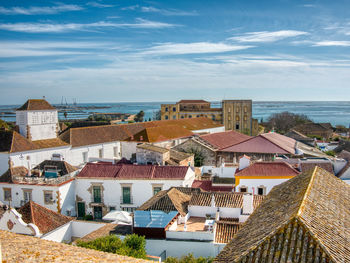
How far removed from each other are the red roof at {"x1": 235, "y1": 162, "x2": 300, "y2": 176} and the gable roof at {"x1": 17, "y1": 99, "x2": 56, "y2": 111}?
78.5ft

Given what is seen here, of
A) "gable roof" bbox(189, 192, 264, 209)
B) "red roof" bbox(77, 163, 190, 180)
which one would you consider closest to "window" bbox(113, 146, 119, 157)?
"red roof" bbox(77, 163, 190, 180)

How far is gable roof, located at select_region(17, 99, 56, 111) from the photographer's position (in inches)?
1401

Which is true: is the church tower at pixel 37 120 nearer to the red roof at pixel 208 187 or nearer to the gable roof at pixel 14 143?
the gable roof at pixel 14 143

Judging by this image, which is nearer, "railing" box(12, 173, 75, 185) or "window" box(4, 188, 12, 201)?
"railing" box(12, 173, 75, 185)

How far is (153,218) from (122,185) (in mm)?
8316

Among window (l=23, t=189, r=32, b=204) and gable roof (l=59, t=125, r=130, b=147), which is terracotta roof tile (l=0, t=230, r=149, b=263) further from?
gable roof (l=59, t=125, r=130, b=147)

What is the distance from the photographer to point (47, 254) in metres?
7.29

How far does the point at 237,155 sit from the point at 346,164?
14441mm

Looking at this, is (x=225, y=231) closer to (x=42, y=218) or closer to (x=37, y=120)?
(x=42, y=218)

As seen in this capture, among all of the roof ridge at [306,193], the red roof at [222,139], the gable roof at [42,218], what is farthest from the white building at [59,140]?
the roof ridge at [306,193]

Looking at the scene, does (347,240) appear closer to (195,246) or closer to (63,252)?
(63,252)

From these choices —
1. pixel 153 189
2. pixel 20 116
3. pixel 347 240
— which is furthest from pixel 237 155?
pixel 347 240

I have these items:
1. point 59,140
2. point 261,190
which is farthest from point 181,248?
point 59,140

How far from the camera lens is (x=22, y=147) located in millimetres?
31500
